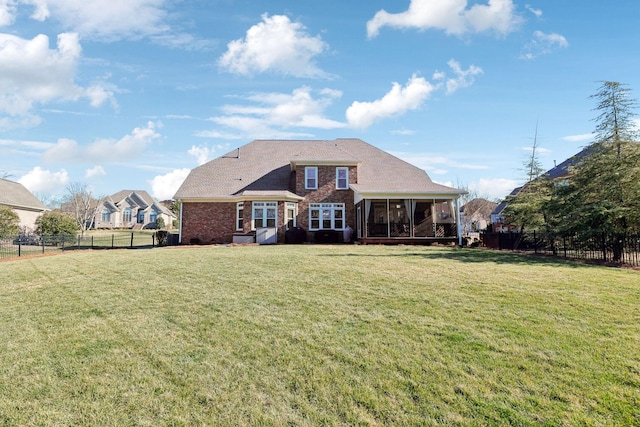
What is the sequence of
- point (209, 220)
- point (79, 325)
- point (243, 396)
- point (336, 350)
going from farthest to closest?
point (209, 220) → point (79, 325) → point (336, 350) → point (243, 396)

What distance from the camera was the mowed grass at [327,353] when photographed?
3506 mm

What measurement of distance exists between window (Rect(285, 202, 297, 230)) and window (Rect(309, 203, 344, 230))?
1149 millimetres

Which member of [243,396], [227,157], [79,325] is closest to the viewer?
[243,396]

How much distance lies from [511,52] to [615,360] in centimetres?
1317

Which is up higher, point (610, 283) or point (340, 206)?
point (340, 206)

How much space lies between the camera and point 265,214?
22.7 meters

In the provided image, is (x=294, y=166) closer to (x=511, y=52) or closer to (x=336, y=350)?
(x=511, y=52)

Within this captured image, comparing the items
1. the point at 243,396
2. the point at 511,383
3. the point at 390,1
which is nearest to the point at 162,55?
the point at 390,1

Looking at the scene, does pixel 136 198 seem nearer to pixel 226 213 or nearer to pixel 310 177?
pixel 226 213

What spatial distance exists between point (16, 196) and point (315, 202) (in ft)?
114

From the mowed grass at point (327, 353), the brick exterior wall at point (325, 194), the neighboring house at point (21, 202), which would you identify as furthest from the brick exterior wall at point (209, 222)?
the neighboring house at point (21, 202)

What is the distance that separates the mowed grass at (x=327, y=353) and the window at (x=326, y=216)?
49.7 feet

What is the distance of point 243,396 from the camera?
3779 millimetres

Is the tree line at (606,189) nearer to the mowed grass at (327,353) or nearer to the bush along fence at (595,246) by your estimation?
the bush along fence at (595,246)
